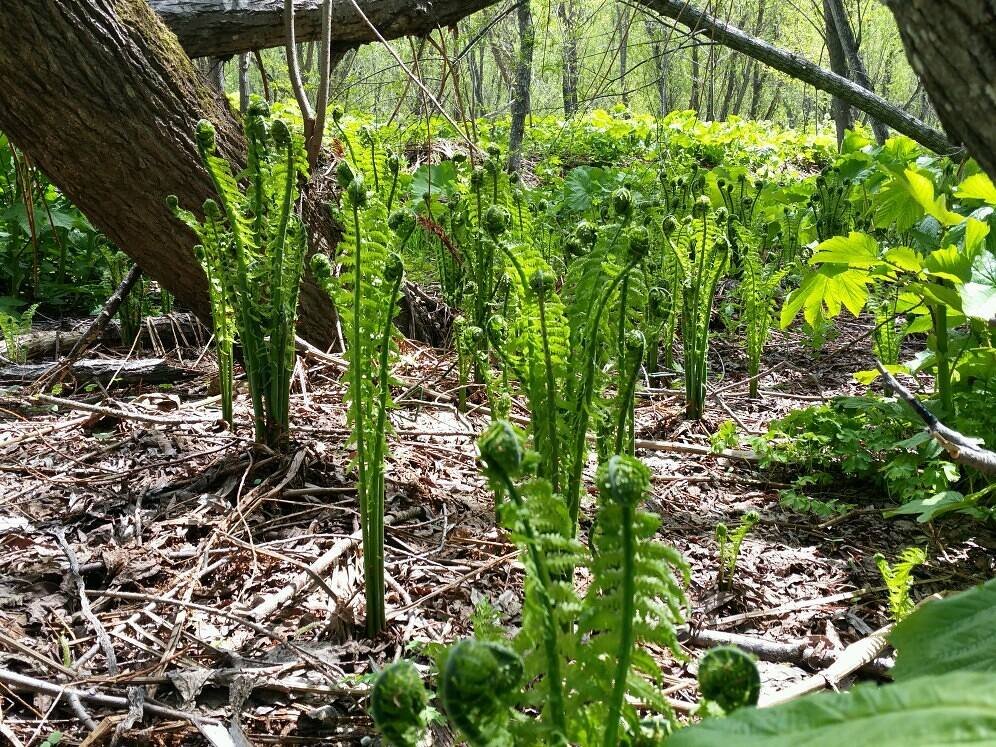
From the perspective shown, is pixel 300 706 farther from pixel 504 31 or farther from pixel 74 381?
pixel 504 31

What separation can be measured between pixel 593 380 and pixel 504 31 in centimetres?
1215

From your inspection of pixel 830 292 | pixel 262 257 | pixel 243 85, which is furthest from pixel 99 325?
pixel 243 85

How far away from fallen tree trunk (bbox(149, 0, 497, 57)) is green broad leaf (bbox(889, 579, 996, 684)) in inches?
140

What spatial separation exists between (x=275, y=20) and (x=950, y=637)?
372 cm

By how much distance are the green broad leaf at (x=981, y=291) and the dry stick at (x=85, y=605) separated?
1.62 metres

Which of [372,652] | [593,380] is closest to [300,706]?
[372,652]

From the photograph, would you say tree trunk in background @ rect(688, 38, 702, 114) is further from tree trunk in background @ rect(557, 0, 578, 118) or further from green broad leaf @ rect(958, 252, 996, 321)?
green broad leaf @ rect(958, 252, 996, 321)

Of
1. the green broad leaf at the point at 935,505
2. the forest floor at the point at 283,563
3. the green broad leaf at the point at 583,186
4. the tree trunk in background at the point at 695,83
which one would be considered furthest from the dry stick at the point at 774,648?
the green broad leaf at the point at 583,186

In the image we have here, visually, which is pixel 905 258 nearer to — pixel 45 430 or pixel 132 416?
pixel 132 416

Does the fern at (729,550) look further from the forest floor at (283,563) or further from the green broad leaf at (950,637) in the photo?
the green broad leaf at (950,637)

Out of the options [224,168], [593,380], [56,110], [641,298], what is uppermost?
[56,110]

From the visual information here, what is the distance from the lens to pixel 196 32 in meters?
3.52

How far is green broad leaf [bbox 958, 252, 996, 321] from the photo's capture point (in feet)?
4.52

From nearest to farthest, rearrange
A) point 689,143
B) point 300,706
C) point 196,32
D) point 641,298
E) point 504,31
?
point 300,706 → point 641,298 → point 196,32 → point 689,143 → point 504,31
